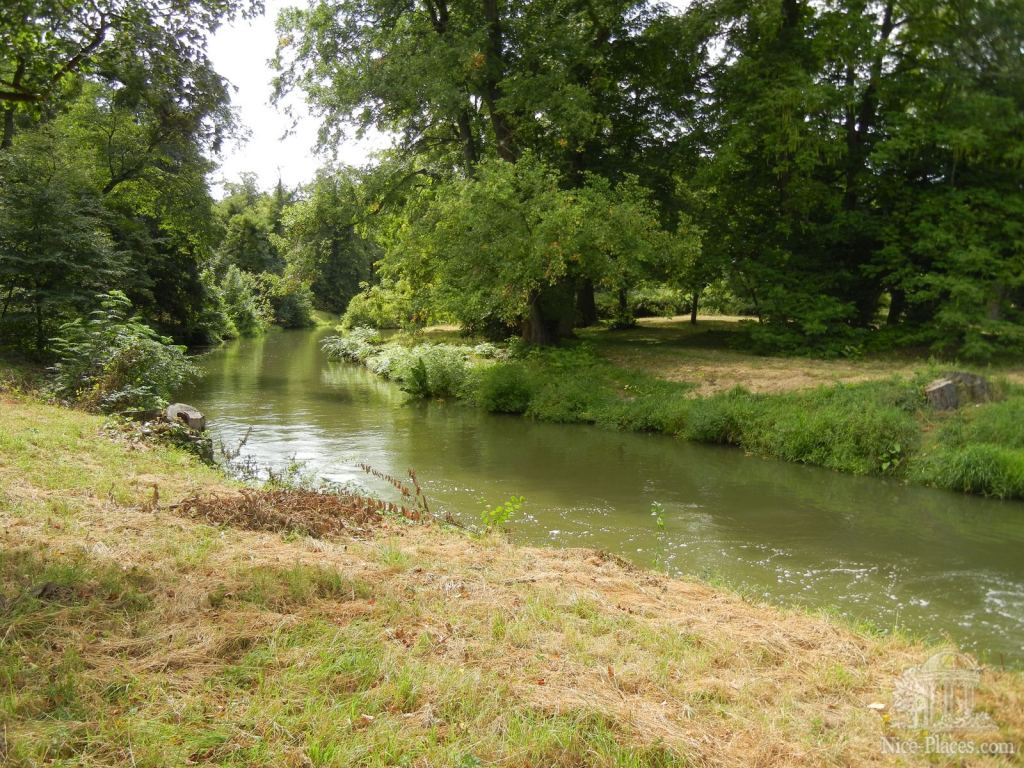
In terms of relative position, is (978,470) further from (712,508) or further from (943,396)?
(712,508)

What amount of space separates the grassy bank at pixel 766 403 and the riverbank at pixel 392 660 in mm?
7377

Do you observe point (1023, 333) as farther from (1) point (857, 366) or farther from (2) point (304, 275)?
(2) point (304, 275)

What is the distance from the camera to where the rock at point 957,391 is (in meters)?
12.4

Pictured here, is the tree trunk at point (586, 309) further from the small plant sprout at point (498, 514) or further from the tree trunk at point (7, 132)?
the small plant sprout at point (498, 514)

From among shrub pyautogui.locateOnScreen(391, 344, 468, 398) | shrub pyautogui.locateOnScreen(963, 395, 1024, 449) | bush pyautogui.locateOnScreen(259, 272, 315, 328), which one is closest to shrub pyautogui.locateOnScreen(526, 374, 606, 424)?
shrub pyautogui.locateOnScreen(391, 344, 468, 398)

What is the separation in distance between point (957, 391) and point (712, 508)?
572 centimetres

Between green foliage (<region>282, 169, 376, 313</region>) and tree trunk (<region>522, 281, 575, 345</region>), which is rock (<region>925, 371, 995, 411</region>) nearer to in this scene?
tree trunk (<region>522, 281, 575, 345</region>)

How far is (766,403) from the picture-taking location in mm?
14055

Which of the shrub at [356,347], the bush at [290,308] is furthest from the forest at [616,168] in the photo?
the bush at [290,308]

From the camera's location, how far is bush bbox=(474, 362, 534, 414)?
17.5m

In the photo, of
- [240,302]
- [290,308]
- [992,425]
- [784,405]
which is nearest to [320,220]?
[784,405]

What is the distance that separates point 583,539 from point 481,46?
51.7 feet

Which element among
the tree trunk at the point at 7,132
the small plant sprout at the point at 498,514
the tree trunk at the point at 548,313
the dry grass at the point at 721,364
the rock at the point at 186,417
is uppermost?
the tree trunk at the point at 7,132

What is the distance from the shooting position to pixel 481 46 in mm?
19672
